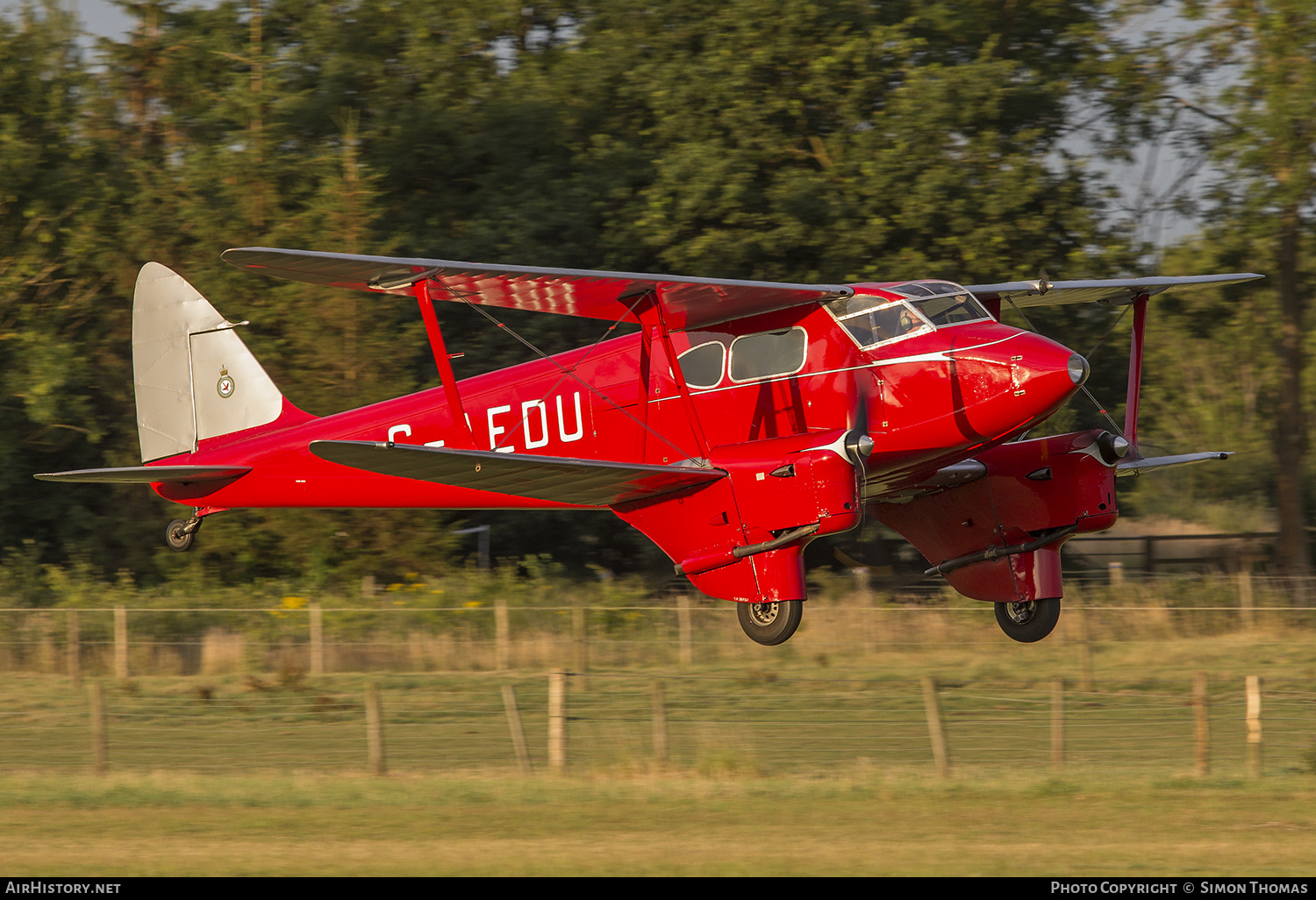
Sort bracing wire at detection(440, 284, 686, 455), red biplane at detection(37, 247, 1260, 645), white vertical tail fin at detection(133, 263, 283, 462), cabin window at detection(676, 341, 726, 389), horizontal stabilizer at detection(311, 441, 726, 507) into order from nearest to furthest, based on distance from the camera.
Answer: horizontal stabilizer at detection(311, 441, 726, 507)
red biplane at detection(37, 247, 1260, 645)
bracing wire at detection(440, 284, 686, 455)
cabin window at detection(676, 341, 726, 389)
white vertical tail fin at detection(133, 263, 283, 462)

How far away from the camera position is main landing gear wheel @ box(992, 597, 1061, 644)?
590 inches

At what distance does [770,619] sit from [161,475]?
7.56 m

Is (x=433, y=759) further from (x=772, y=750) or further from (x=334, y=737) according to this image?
(x=772, y=750)

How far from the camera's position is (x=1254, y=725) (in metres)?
17.2

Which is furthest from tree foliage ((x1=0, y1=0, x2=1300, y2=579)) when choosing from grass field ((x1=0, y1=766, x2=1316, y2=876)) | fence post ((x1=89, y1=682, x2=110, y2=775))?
grass field ((x1=0, y1=766, x2=1316, y2=876))

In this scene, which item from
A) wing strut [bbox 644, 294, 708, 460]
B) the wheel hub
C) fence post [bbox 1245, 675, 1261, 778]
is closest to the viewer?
wing strut [bbox 644, 294, 708, 460]

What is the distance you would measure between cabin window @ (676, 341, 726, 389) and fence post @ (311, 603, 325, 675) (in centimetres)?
1295

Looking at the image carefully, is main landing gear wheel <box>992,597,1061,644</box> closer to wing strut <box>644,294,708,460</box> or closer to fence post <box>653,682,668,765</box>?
wing strut <box>644,294,708,460</box>

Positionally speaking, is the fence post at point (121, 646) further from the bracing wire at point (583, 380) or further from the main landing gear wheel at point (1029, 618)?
the main landing gear wheel at point (1029, 618)

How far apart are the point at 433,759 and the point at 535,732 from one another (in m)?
2.21

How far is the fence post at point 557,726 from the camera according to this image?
17359 millimetres

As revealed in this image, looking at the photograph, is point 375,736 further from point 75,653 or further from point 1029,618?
point 75,653

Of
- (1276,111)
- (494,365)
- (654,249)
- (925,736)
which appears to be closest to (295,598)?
(494,365)

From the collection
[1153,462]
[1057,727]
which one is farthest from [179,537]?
[1153,462]
